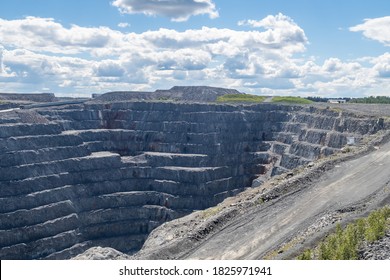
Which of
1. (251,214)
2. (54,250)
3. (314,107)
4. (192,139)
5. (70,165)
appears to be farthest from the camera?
(192,139)

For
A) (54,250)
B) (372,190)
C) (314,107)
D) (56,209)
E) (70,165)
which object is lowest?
(54,250)

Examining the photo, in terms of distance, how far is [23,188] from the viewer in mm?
85688

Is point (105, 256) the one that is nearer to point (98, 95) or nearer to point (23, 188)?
point (23, 188)

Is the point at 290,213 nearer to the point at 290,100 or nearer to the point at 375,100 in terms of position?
the point at 290,100

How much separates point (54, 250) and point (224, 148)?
44.8 m

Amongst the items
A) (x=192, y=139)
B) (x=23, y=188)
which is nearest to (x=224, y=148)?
(x=192, y=139)

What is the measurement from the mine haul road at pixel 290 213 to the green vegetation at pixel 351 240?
21.2 feet

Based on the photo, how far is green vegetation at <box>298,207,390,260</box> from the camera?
2327cm

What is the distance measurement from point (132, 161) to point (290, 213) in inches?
2696

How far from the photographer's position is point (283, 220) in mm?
37594

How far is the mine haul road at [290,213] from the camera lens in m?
33.5

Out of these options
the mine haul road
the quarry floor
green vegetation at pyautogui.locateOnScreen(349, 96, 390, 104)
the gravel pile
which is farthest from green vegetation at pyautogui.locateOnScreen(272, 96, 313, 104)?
the gravel pile

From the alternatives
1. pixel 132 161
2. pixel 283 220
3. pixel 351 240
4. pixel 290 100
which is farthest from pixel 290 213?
pixel 290 100

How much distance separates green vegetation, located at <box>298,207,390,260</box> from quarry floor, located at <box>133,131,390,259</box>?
104 inches
